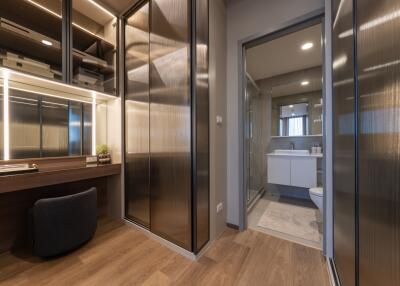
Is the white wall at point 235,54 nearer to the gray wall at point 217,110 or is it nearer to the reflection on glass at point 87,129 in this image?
the gray wall at point 217,110

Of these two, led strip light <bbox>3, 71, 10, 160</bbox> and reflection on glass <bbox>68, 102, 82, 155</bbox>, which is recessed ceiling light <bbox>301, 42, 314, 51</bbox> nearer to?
reflection on glass <bbox>68, 102, 82, 155</bbox>

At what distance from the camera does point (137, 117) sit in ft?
Answer: 6.82

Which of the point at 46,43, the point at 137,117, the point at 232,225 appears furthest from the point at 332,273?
the point at 46,43

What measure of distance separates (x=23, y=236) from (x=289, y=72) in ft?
15.4

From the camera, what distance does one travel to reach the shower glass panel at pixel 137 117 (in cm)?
197

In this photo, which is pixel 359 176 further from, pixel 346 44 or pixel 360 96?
pixel 346 44

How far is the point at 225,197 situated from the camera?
84.0 inches

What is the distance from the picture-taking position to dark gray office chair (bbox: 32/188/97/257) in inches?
56.1

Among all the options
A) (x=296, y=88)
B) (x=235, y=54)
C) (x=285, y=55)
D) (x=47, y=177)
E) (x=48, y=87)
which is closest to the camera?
(x=47, y=177)

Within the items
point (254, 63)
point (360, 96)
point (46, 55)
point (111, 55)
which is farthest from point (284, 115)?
point (46, 55)

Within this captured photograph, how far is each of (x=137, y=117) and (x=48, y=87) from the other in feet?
3.45

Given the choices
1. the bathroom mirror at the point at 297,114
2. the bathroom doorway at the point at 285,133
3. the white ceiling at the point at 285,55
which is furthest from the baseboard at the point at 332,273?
the white ceiling at the point at 285,55

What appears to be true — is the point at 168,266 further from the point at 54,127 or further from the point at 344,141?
the point at 54,127

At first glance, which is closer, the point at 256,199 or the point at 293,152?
the point at 256,199
